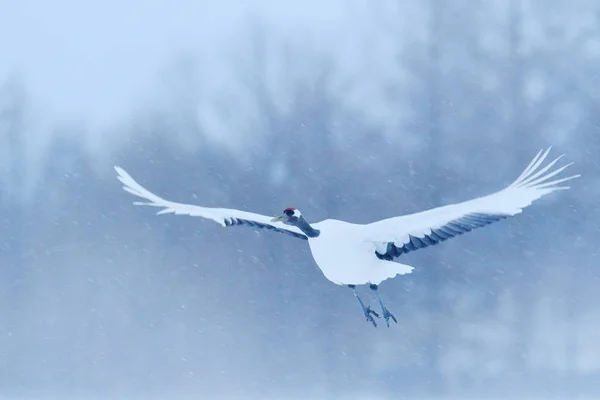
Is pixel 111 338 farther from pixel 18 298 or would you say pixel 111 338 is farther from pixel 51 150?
pixel 51 150

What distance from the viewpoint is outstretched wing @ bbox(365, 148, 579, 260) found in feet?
5.65

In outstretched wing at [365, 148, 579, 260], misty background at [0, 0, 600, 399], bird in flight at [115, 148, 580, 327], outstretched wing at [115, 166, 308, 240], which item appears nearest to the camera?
outstretched wing at [365, 148, 579, 260]

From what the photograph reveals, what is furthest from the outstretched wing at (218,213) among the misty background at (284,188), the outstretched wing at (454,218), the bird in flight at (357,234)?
the misty background at (284,188)

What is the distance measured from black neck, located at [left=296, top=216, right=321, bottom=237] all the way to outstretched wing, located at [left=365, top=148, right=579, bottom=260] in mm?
147

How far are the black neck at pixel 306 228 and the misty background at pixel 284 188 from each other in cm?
45

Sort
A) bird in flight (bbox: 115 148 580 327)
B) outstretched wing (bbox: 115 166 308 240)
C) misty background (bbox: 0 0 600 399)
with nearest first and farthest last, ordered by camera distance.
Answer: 1. bird in flight (bbox: 115 148 580 327)
2. outstretched wing (bbox: 115 166 308 240)
3. misty background (bbox: 0 0 600 399)

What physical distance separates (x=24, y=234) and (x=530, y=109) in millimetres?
1776

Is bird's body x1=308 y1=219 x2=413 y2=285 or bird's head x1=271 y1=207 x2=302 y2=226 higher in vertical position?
bird's head x1=271 y1=207 x2=302 y2=226

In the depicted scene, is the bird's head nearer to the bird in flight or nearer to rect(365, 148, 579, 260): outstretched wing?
the bird in flight

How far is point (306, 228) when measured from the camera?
2002 mm

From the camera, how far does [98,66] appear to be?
8.88ft

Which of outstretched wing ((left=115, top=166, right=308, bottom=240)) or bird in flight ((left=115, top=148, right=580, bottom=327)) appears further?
outstretched wing ((left=115, top=166, right=308, bottom=240))

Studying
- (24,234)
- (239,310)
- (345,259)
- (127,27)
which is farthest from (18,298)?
(345,259)

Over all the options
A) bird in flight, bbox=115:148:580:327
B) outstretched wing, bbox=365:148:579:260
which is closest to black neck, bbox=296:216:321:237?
bird in flight, bbox=115:148:580:327
